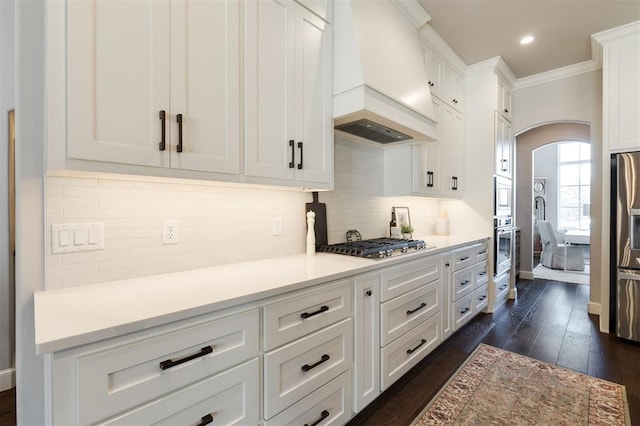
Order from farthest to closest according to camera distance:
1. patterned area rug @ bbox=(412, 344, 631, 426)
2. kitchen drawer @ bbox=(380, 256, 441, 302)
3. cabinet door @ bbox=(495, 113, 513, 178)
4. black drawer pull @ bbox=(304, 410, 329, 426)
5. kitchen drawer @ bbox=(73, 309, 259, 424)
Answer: cabinet door @ bbox=(495, 113, 513, 178)
kitchen drawer @ bbox=(380, 256, 441, 302)
patterned area rug @ bbox=(412, 344, 631, 426)
black drawer pull @ bbox=(304, 410, 329, 426)
kitchen drawer @ bbox=(73, 309, 259, 424)

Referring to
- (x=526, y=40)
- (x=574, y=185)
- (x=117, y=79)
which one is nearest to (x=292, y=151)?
(x=117, y=79)

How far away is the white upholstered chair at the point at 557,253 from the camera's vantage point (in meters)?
5.89

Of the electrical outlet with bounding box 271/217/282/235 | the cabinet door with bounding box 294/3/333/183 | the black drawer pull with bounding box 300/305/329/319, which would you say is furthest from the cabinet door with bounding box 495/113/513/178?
the black drawer pull with bounding box 300/305/329/319

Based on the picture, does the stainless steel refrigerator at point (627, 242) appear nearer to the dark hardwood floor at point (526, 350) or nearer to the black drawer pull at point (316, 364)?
the dark hardwood floor at point (526, 350)

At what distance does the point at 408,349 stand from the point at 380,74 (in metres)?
1.90

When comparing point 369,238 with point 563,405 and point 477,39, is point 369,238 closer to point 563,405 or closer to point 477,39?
point 563,405

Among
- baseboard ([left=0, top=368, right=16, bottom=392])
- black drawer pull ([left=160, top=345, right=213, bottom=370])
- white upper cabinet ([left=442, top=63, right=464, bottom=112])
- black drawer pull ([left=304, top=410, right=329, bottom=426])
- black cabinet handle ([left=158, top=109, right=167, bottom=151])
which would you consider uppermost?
white upper cabinet ([left=442, top=63, right=464, bottom=112])

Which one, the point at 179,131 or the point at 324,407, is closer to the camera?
the point at 179,131

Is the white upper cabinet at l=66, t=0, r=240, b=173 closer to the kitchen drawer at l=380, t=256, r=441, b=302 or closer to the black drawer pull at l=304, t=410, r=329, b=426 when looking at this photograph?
the kitchen drawer at l=380, t=256, r=441, b=302

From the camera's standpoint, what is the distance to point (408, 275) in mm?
2143

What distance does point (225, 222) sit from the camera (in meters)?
1.80

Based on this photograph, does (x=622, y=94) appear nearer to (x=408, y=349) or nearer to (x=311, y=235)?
(x=408, y=349)

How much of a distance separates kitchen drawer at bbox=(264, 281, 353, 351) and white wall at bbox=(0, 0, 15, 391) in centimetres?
223

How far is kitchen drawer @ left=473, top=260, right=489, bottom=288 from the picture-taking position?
327 centimetres
